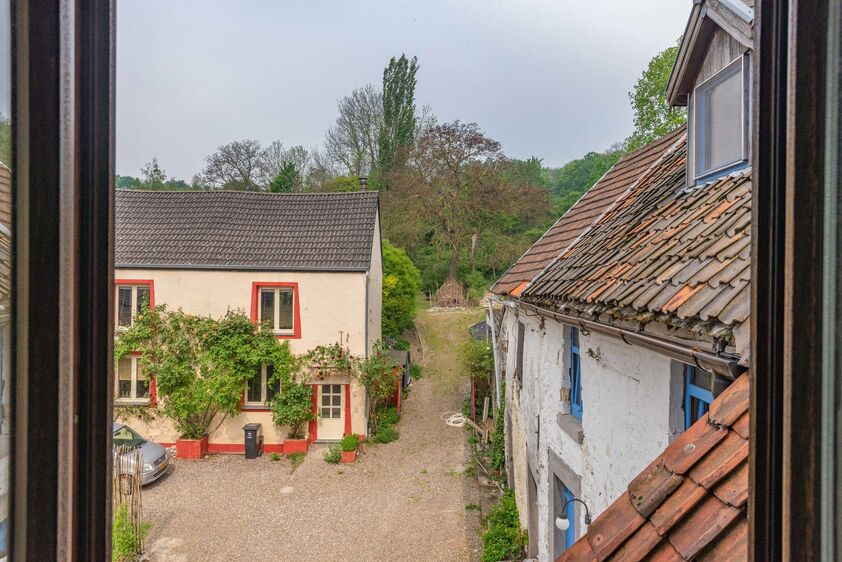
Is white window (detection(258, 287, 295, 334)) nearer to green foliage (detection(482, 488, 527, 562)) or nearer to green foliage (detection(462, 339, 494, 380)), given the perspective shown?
green foliage (detection(462, 339, 494, 380))

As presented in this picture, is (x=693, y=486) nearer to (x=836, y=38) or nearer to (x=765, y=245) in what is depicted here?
(x=765, y=245)

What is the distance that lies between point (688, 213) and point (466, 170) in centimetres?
Result: 1965

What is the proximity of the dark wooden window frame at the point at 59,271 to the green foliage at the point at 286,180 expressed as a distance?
19425 mm

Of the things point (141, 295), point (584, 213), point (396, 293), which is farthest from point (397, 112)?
point (584, 213)

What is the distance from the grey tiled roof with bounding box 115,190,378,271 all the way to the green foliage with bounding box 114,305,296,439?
4.45 feet

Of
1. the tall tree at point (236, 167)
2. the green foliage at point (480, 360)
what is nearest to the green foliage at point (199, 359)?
the tall tree at point (236, 167)

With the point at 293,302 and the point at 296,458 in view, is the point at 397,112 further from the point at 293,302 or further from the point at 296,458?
the point at 296,458

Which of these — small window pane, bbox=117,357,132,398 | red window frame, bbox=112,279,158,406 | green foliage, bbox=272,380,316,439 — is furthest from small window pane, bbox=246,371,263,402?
small window pane, bbox=117,357,132,398

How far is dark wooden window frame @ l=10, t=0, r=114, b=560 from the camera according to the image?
0.58 meters

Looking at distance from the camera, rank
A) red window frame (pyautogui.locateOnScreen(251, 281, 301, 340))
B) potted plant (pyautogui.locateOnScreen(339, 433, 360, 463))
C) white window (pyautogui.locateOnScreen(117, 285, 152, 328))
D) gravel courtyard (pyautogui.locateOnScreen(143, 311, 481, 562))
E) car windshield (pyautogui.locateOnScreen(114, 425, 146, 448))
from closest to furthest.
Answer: gravel courtyard (pyautogui.locateOnScreen(143, 311, 481, 562)), car windshield (pyautogui.locateOnScreen(114, 425, 146, 448)), potted plant (pyautogui.locateOnScreen(339, 433, 360, 463)), white window (pyautogui.locateOnScreen(117, 285, 152, 328)), red window frame (pyautogui.locateOnScreen(251, 281, 301, 340))

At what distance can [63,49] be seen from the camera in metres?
0.60

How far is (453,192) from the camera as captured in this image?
880 inches

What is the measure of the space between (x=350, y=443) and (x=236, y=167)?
9538mm

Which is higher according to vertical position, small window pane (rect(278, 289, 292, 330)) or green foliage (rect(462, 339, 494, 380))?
small window pane (rect(278, 289, 292, 330))
